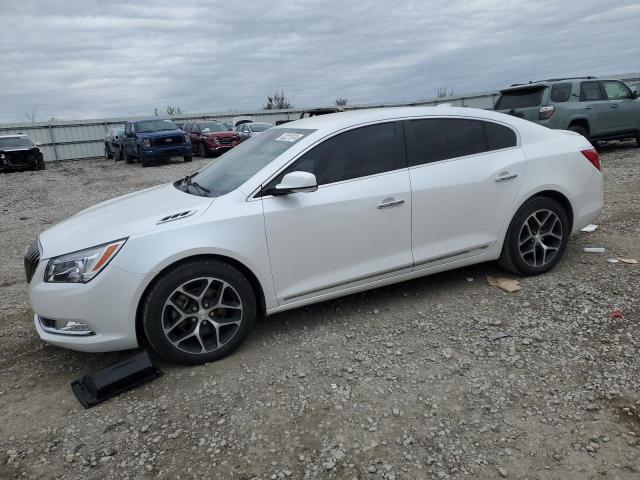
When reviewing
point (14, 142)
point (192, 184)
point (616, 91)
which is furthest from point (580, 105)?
point (14, 142)

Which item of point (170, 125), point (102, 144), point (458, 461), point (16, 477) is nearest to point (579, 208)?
point (458, 461)

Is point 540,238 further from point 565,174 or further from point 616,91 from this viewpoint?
point 616,91

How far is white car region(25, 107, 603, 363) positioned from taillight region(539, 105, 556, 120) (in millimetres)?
6846

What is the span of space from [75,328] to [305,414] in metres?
1.65

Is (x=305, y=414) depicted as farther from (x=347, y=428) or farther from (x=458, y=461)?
(x=458, y=461)

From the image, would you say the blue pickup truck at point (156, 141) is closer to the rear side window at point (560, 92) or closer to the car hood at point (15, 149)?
the car hood at point (15, 149)

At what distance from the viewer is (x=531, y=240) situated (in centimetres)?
434

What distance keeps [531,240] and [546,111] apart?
760 cm

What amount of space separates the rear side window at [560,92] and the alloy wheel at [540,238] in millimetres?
7632

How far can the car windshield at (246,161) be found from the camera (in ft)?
11.9

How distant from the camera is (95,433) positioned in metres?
2.73

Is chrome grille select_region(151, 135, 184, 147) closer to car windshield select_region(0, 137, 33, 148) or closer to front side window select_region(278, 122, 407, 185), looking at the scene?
car windshield select_region(0, 137, 33, 148)

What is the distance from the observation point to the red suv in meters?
19.9

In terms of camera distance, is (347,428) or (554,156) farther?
(554,156)
